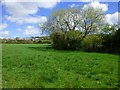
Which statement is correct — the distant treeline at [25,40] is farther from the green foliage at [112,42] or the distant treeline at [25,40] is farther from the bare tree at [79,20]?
the green foliage at [112,42]

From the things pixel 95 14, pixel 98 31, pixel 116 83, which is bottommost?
pixel 116 83

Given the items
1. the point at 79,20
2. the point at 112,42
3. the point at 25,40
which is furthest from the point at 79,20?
the point at 25,40

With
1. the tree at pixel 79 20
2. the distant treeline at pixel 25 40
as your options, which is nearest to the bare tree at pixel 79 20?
the tree at pixel 79 20

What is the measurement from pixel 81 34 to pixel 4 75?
36.2 meters

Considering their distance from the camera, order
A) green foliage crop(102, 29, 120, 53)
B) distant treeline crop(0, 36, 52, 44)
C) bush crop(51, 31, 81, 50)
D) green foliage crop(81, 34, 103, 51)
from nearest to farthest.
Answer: green foliage crop(102, 29, 120, 53) → green foliage crop(81, 34, 103, 51) → bush crop(51, 31, 81, 50) → distant treeline crop(0, 36, 52, 44)

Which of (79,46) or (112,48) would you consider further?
(79,46)

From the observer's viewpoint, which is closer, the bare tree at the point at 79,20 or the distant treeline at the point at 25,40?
the bare tree at the point at 79,20

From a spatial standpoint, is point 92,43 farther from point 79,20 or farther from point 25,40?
point 25,40

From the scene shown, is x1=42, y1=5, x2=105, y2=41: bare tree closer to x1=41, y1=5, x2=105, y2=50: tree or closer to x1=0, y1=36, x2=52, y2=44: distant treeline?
x1=41, y1=5, x2=105, y2=50: tree

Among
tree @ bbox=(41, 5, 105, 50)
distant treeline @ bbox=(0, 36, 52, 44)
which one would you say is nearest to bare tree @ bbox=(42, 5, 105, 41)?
tree @ bbox=(41, 5, 105, 50)

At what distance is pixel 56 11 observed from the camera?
5731 centimetres

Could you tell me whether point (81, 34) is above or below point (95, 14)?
below

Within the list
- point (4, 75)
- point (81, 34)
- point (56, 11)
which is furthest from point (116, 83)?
point (56, 11)

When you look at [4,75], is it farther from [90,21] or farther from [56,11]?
[56,11]
